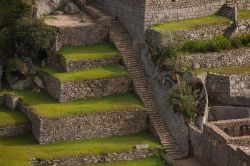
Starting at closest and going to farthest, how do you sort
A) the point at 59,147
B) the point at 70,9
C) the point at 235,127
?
1. the point at 235,127
2. the point at 59,147
3. the point at 70,9

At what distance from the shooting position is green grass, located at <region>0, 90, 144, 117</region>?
148 ft

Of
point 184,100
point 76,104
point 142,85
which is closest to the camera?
point 184,100

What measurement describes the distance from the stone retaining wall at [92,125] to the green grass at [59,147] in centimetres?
39

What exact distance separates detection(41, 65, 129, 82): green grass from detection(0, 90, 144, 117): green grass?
1224mm

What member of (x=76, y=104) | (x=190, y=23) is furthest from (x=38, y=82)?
(x=190, y=23)

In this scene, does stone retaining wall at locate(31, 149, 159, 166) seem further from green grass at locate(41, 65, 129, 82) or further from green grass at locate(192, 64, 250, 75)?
green grass at locate(192, 64, 250, 75)

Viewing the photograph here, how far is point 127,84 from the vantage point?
48125 mm

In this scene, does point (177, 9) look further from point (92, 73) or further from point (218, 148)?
point (218, 148)

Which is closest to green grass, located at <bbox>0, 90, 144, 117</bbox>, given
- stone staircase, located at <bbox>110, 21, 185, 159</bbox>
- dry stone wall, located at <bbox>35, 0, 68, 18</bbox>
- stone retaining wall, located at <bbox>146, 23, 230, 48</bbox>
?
stone staircase, located at <bbox>110, 21, 185, 159</bbox>

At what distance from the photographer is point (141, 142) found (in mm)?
44750

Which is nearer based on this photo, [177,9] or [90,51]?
[90,51]

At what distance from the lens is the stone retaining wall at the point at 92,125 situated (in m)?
44.4

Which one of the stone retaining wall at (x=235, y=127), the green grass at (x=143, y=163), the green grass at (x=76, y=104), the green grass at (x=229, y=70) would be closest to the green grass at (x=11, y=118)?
the green grass at (x=76, y=104)

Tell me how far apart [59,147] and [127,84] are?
6478 millimetres
